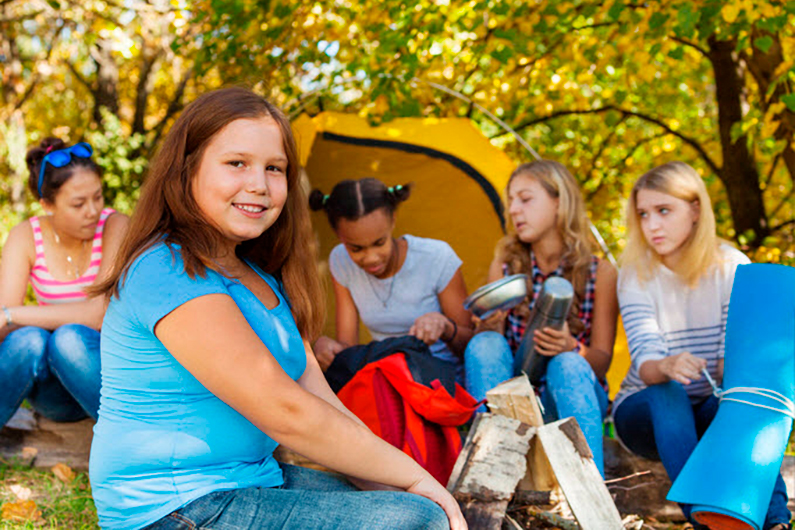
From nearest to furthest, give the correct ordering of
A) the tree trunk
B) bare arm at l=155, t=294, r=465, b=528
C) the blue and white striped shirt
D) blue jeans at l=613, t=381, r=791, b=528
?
bare arm at l=155, t=294, r=465, b=528, blue jeans at l=613, t=381, r=791, b=528, the blue and white striped shirt, the tree trunk

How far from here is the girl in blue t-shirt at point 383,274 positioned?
2521 mm

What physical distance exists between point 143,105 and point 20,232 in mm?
3992

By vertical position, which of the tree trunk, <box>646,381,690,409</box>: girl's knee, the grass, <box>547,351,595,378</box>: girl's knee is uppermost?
the tree trunk

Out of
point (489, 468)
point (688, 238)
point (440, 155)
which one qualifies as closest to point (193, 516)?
point (489, 468)

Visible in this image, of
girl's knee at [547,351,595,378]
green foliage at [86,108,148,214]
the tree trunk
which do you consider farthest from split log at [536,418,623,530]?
green foliage at [86,108,148,214]

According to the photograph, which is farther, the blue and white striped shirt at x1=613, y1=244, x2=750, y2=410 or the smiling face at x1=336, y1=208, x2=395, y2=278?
the smiling face at x1=336, y1=208, x2=395, y2=278

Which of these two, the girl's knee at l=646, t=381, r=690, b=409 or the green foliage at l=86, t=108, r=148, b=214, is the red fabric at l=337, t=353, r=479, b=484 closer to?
the girl's knee at l=646, t=381, r=690, b=409

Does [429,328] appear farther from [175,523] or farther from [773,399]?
[175,523]

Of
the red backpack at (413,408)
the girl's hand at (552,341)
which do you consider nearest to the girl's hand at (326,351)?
the red backpack at (413,408)

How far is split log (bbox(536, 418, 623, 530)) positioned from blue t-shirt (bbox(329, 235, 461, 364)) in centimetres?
92

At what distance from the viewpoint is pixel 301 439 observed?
1.31m

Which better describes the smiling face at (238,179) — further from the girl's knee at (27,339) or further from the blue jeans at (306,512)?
the girl's knee at (27,339)

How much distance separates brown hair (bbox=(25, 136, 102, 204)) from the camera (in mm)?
2486

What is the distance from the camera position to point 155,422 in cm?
133
